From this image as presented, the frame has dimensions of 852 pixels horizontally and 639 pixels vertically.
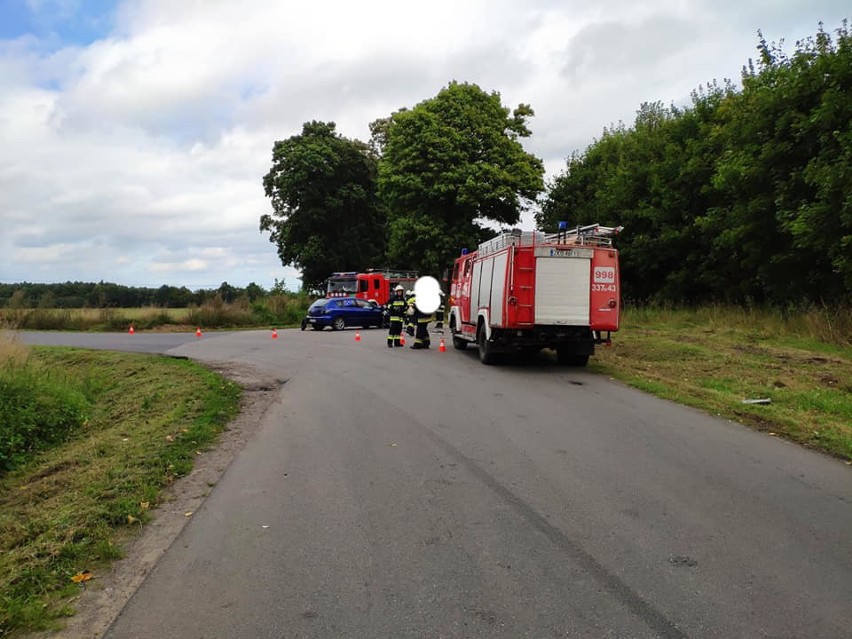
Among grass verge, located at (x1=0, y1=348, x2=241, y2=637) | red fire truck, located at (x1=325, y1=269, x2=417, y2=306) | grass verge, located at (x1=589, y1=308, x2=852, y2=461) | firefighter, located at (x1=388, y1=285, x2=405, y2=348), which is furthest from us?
red fire truck, located at (x1=325, y1=269, x2=417, y2=306)

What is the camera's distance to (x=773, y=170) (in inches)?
712

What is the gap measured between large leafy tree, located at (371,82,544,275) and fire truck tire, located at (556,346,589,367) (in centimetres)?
2114

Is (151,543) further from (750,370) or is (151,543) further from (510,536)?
(750,370)

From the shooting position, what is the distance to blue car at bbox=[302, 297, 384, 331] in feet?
94.2

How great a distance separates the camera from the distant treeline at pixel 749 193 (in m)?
15.6

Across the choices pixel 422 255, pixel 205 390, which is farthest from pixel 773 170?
pixel 422 255

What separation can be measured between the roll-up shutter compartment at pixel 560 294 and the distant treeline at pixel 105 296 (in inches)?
952

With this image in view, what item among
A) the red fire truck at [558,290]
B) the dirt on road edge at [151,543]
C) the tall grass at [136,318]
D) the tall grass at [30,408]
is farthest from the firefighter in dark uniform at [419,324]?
the tall grass at [136,318]

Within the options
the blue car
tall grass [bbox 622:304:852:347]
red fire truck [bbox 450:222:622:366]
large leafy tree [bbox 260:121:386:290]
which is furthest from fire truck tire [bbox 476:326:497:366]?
large leafy tree [bbox 260:121:386:290]

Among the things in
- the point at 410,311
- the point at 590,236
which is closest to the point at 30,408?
the point at 410,311

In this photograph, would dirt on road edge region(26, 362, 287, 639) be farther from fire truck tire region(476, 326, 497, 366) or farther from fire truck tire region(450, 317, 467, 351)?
fire truck tire region(450, 317, 467, 351)

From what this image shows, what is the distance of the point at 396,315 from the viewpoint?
18.8 meters

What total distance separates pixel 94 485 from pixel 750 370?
11631 mm

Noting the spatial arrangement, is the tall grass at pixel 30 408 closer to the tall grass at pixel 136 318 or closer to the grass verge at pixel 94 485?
the grass verge at pixel 94 485
